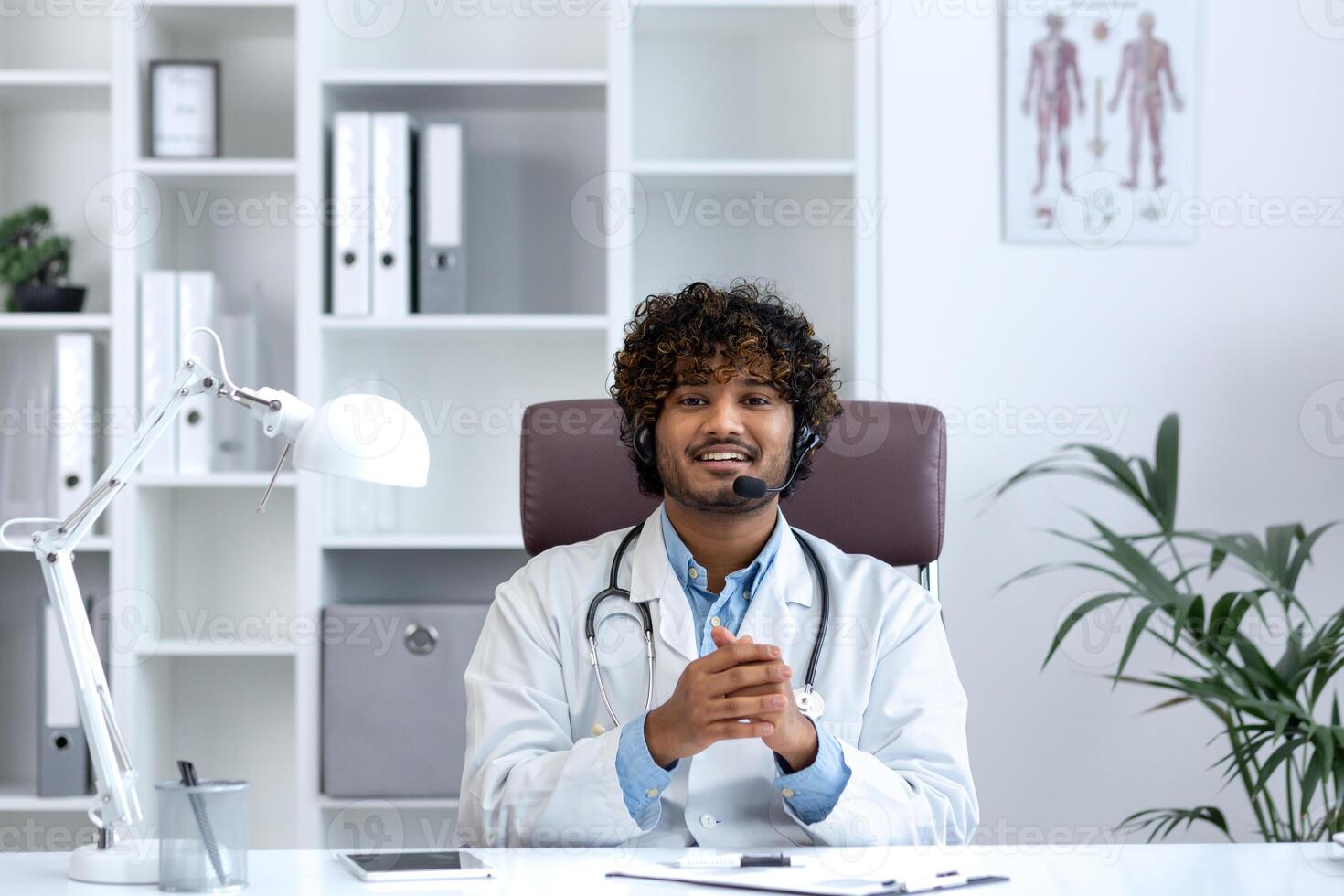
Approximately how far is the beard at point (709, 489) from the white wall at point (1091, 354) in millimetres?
1016

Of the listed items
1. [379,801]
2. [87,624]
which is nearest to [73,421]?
[379,801]

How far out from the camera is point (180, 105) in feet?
7.79

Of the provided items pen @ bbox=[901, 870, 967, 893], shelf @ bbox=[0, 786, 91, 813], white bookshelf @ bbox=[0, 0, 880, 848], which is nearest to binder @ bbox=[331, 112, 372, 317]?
white bookshelf @ bbox=[0, 0, 880, 848]

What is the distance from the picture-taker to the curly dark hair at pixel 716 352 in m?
1.52

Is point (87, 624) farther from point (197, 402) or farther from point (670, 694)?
point (197, 402)

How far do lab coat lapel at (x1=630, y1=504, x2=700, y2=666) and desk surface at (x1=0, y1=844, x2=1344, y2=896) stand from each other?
286mm

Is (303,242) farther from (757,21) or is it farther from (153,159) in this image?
(757,21)

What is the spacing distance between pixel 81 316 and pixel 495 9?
3.20 feet

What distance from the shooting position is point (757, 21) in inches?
96.1

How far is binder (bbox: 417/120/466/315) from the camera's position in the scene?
2.33 meters

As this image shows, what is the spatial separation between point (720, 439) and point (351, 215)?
44.1 inches

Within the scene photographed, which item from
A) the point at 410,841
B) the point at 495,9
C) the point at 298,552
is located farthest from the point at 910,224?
the point at 410,841

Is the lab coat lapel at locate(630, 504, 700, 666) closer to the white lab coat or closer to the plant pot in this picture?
the white lab coat

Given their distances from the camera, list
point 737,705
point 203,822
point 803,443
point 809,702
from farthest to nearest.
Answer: point 803,443
point 809,702
point 737,705
point 203,822
